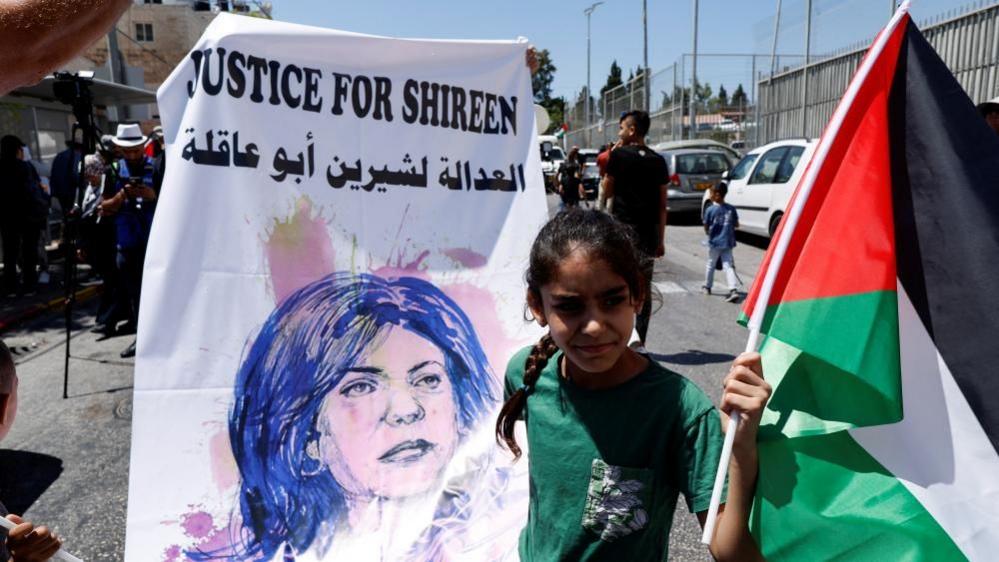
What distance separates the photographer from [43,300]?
855cm

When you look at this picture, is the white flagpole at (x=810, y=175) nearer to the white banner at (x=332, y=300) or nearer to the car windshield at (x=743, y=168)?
the white banner at (x=332, y=300)

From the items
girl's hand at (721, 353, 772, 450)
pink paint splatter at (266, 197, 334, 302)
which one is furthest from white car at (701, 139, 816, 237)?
girl's hand at (721, 353, 772, 450)

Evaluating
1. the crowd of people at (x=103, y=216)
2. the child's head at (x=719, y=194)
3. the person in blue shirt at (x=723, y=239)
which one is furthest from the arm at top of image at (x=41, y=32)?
the child's head at (x=719, y=194)

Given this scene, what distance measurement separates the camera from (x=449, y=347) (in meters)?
2.67

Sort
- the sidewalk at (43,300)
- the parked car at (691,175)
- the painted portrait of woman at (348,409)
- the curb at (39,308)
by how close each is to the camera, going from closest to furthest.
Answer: the painted portrait of woman at (348,409)
the curb at (39,308)
the sidewalk at (43,300)
the parked car at (691,175)

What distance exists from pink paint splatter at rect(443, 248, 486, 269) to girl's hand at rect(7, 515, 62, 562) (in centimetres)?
155

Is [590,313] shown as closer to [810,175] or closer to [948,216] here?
[810,175]

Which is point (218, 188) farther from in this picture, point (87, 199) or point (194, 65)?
point (87, 199)

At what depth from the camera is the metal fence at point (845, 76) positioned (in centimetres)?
1116

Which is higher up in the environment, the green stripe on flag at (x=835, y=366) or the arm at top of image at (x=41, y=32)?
the arm at top of image at (x=41, y=32)

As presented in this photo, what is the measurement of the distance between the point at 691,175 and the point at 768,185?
3949mm

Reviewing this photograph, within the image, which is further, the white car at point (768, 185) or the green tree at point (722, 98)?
the green tree at point (722, 98)

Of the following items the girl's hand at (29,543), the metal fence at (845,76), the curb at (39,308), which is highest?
the metal fence at (845,76)

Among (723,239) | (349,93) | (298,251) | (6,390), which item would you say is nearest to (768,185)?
(723,239)
